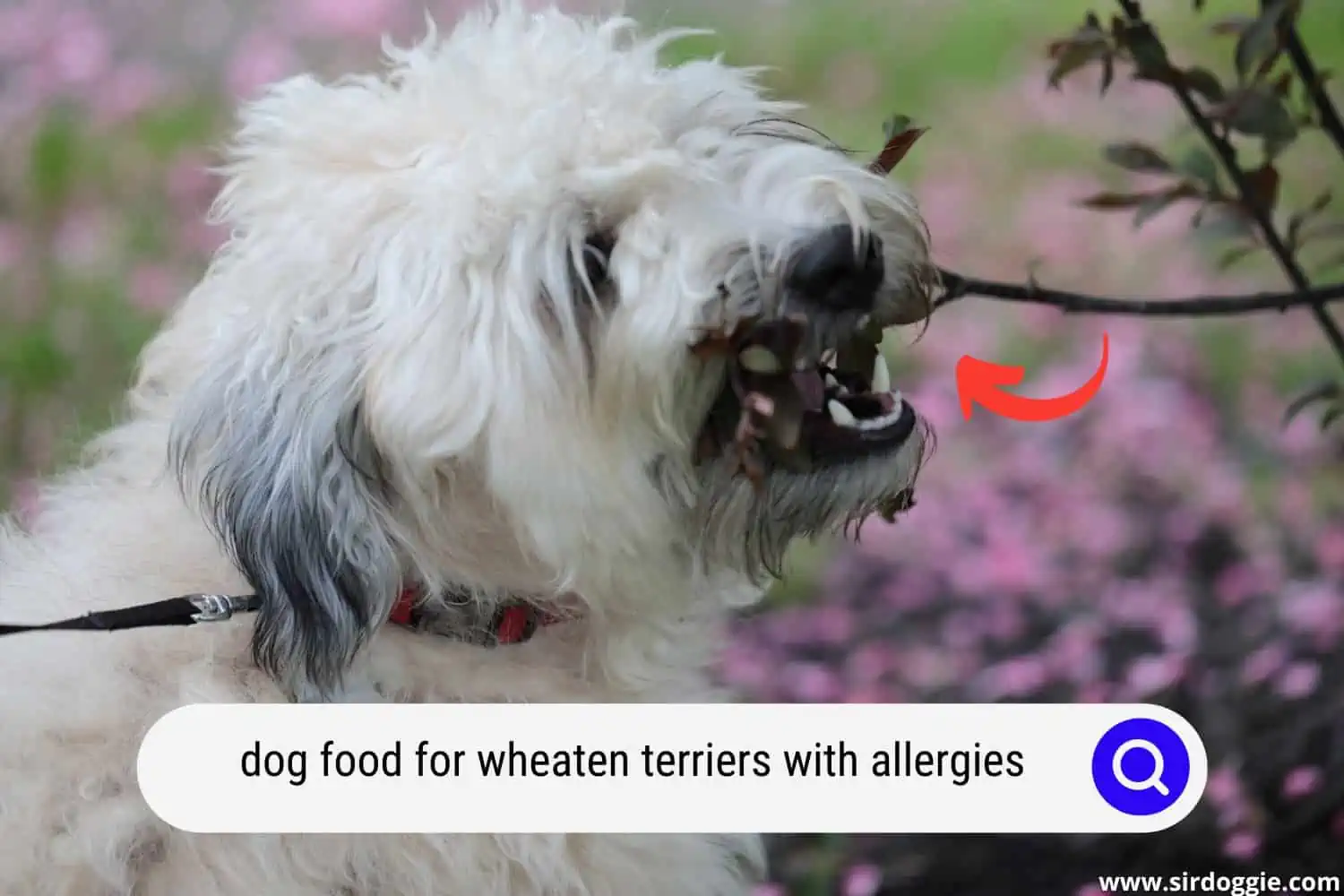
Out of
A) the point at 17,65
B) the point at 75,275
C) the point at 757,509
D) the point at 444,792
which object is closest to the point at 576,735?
the point at 444,792

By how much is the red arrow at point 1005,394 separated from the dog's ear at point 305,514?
3.53ft

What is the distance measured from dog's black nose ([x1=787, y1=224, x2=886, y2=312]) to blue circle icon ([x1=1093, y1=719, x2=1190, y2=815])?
560 millimetres

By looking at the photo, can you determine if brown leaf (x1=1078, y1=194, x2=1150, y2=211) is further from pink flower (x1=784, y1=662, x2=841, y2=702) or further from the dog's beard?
pink flower (x1=784, y1=662, x2=841, y2=702)

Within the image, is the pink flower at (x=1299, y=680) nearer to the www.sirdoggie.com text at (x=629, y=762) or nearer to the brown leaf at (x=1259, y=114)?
the www.sirdoggie.com text at (x=629, y=762)

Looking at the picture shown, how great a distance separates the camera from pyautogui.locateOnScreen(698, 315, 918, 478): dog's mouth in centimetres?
104

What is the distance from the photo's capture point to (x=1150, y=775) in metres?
1.33

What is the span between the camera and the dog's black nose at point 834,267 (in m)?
1.04

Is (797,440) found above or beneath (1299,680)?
above

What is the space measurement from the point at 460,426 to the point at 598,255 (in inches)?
7.4

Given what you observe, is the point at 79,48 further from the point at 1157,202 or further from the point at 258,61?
the point at 1157,202

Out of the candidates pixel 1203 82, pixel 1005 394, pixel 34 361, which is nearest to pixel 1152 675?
pixel 1005 394

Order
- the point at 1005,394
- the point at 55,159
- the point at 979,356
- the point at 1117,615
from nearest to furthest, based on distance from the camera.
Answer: the point at 1005,394 < the point at 1117,615 < the point at 979,356 < the point at 55,159

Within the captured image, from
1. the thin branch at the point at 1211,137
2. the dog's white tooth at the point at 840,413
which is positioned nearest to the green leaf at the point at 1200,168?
the thin branch at the point at 1211,137

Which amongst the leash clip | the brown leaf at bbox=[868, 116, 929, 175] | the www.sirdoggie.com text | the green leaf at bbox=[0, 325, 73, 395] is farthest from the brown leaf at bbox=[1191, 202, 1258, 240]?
the green leaf at bbox=[0, 325, 73, 395]
